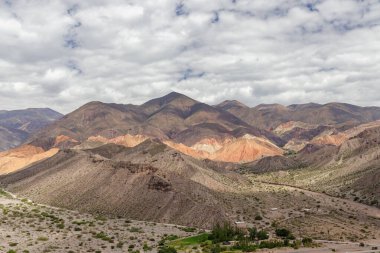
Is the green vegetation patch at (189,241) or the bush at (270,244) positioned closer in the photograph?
the bush at (270,244)

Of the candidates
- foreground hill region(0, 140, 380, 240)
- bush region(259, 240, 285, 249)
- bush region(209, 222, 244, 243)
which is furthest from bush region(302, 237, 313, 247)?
bush region(209, 222, 244, 243)

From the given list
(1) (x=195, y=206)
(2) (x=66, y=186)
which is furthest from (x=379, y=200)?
(2) (x=66, y=186)

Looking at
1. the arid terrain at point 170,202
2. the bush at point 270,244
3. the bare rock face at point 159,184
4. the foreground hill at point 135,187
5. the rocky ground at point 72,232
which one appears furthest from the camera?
the bare rock face at point 159,184

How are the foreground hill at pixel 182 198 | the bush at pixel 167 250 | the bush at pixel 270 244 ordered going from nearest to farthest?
the bush at pixel 167 250 → the bush at pixel 270 244 → the foreground hill at pixel 182 198

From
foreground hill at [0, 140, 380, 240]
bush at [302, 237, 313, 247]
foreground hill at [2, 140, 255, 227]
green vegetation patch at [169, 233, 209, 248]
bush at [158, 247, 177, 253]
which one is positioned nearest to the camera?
bush at [158, 247, 177, 253]

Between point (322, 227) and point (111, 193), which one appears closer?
point (322, 227)

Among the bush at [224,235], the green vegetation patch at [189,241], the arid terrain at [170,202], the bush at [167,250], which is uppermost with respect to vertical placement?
the arid terrain at [170,202]

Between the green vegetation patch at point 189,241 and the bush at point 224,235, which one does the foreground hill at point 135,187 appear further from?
the bush at point 224,235

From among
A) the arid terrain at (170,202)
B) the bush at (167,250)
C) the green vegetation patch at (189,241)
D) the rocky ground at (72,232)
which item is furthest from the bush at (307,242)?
the rocky ground at (72,232)

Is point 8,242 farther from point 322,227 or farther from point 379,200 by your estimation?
point 379,200

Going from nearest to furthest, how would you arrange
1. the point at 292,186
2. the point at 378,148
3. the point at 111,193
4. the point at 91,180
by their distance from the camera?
the point at 111,193, the point at 91,180, the point at 292,186, the point at 378,148

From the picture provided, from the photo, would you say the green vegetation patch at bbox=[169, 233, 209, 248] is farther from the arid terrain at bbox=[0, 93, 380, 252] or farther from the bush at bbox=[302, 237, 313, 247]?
the bush at bbox=[302, 237, 313, 247]
